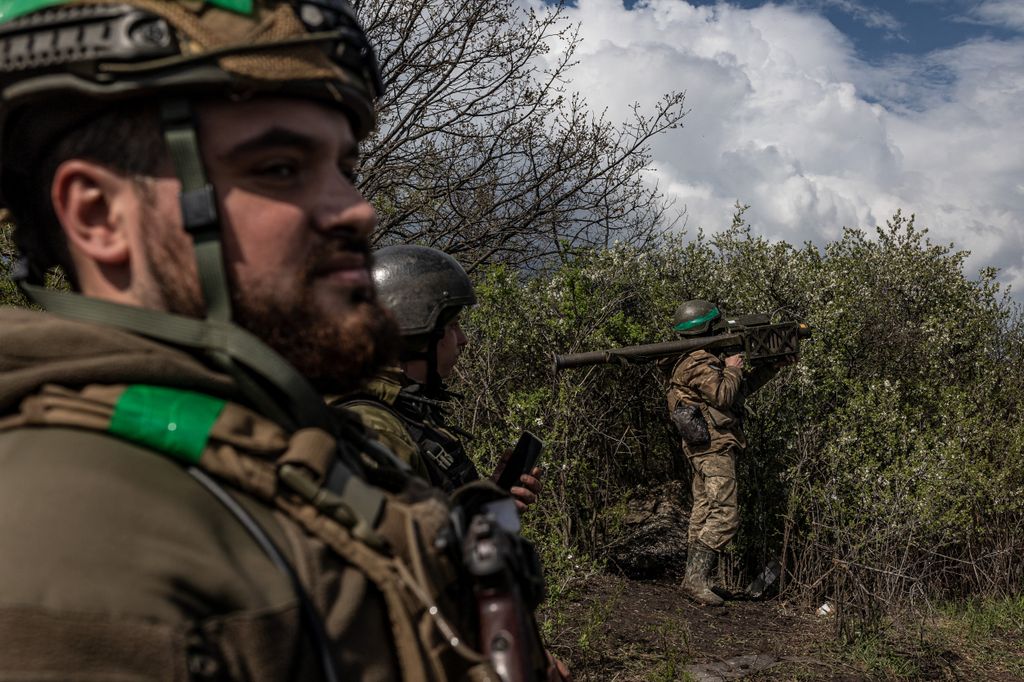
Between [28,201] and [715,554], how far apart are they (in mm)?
7048

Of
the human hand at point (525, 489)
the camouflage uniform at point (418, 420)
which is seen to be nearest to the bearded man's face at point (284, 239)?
the camouflage uniform at point (418, 420)

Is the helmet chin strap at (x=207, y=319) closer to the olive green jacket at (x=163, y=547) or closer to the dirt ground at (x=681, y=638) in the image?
the olive green jacket at (x=163, y=547)

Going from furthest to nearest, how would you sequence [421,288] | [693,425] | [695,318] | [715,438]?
[695,318], [715,438], [693,425], [421,288]

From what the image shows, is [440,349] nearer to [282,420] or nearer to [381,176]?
[282,420]

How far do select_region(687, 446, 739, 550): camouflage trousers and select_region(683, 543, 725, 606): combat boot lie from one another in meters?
0.07

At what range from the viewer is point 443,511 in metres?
1.25

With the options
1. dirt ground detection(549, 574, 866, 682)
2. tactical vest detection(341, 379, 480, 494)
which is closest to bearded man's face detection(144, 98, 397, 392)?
tactical vest detection(341, 379, 480, 494)

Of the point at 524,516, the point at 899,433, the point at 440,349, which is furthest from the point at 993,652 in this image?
the point at 440,349

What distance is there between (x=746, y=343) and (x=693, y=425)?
2.63 ft

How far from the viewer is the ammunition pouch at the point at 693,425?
7.61 metres

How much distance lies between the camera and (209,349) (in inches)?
45.2

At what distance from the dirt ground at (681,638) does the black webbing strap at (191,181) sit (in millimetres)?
4452

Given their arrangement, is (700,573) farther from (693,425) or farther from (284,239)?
(284,239)

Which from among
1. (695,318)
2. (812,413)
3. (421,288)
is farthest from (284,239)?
(812,413)
